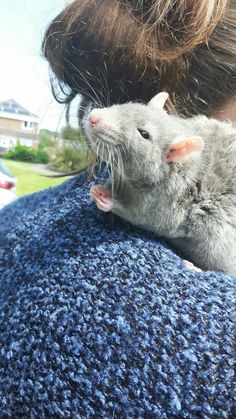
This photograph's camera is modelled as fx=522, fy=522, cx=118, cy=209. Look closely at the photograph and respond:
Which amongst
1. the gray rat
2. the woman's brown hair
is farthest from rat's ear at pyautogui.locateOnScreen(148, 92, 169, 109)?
the woman's brown hair

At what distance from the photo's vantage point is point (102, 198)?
3.27 feet

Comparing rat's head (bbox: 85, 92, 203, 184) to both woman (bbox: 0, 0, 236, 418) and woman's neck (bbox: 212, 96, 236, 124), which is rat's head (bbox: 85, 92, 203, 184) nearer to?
woman (bbox: 0, 0, 236, 418)

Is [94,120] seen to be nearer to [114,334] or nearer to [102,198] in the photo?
[102,198]

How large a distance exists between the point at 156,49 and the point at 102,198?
0.42 metres

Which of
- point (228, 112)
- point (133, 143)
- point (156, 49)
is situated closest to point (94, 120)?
point (133, 143)

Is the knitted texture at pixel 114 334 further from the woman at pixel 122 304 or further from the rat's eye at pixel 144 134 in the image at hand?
the rat's eye at pixel 144 134

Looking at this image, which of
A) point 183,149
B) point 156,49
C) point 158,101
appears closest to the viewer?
point 183,149

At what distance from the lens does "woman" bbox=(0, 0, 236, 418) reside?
0.80 meters

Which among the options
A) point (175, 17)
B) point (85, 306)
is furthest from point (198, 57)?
point (85, 306)

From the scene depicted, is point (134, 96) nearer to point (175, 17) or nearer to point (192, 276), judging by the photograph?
point (175, 17)

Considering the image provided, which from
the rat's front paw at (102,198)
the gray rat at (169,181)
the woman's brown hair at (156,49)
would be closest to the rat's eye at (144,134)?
the gray rat at (169,181)

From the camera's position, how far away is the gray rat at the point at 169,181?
3.30 feet

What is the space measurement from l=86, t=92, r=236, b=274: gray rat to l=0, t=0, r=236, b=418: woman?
0.06 m

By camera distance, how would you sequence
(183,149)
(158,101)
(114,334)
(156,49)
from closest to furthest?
(114,334)
(183,149)
(158,101)
(156,49)
